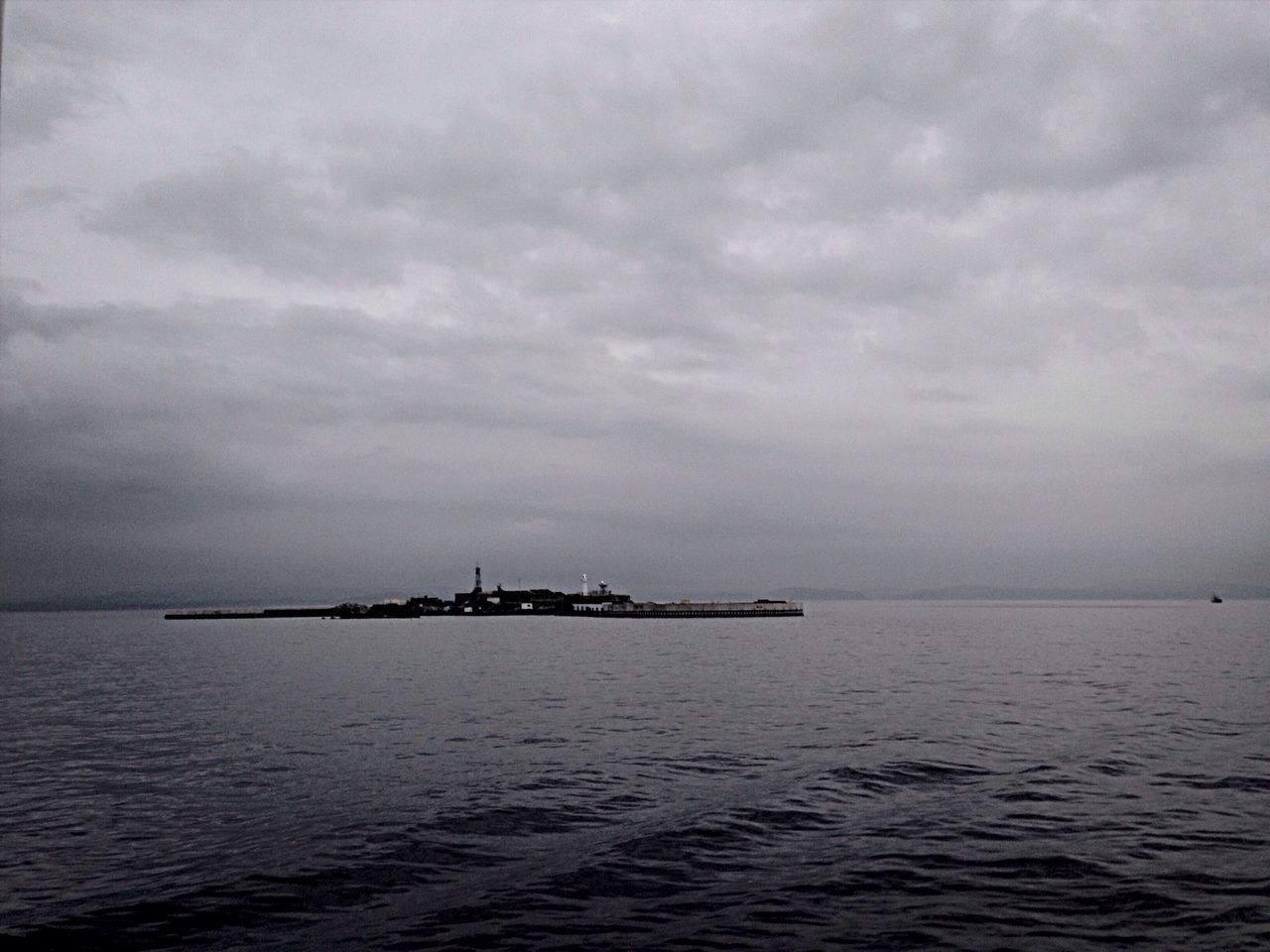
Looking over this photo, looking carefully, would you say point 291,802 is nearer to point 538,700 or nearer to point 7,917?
point 7,917

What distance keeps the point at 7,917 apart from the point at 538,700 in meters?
34.3

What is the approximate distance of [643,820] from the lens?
2308cm

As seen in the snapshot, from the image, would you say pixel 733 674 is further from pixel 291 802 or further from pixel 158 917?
pixel 158 917

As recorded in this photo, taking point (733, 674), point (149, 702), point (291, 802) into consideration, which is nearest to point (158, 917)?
point (291, 802)

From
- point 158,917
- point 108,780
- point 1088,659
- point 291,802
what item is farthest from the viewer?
point 1088,659

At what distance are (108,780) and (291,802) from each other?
8866 mm

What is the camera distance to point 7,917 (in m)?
17.0

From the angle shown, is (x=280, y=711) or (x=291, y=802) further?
(x=280, y=711)

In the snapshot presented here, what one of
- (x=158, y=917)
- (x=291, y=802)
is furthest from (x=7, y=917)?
(x=291, y=802)

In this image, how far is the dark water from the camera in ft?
53.6

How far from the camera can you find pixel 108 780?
29625 millimetres

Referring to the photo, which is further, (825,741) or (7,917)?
(825,741)

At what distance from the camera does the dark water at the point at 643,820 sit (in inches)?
643

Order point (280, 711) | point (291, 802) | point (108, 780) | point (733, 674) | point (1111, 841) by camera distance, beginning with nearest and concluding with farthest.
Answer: point (1111, 841) → point (291, 802) → point (108, 780) → point (280, 711) → point (733, 674)
